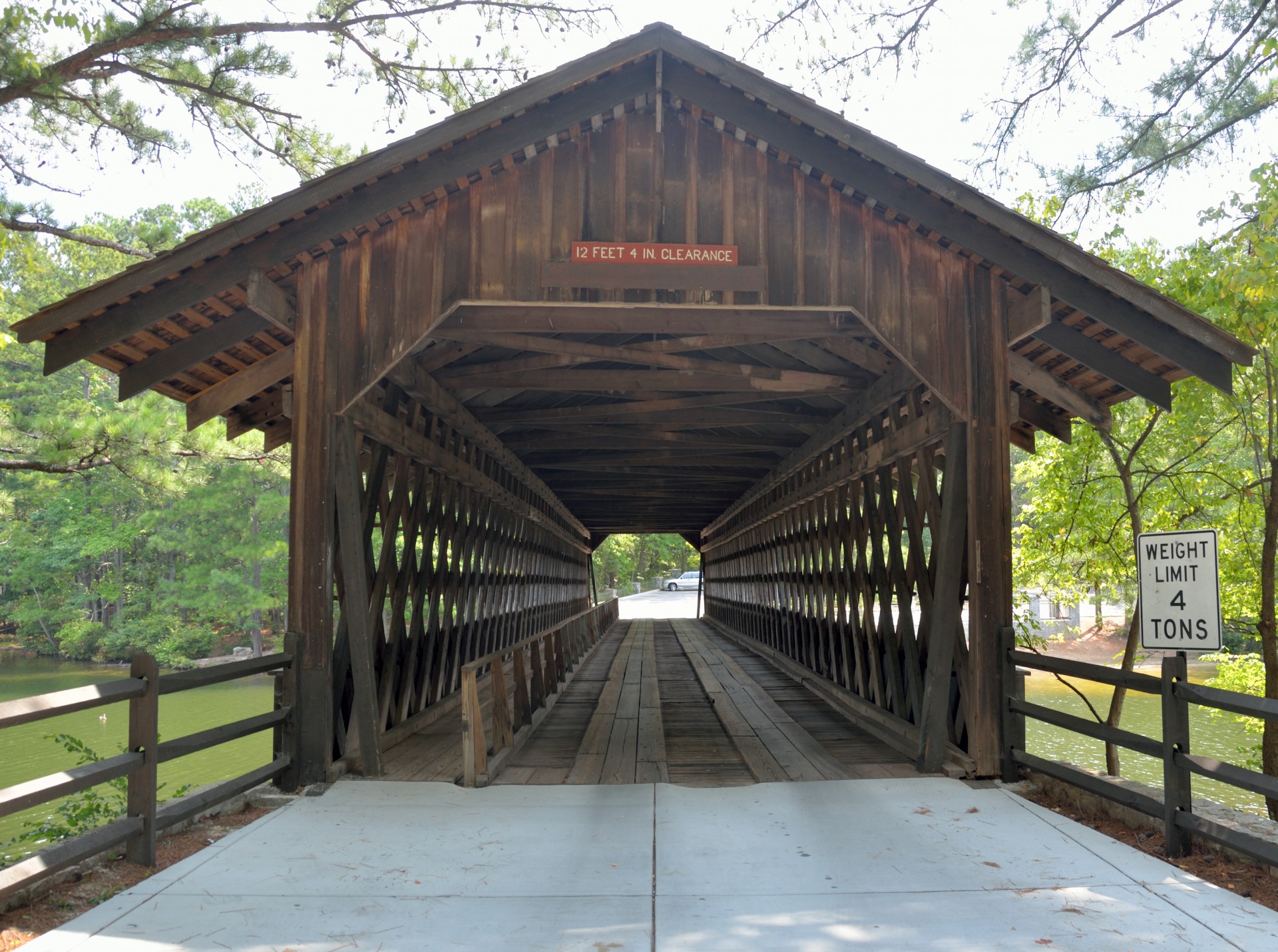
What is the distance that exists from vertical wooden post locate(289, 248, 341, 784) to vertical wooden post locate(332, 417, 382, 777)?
4.7 inches

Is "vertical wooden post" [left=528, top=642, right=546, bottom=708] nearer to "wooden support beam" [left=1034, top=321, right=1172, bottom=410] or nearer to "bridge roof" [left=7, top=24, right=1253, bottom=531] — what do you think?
"bridge roof" [left=7, top=24, right=1253, bottom=531]

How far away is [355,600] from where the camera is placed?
5.98 m

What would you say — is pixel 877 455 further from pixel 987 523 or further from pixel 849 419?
pixel 987 523

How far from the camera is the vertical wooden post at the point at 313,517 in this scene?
5.69 meters

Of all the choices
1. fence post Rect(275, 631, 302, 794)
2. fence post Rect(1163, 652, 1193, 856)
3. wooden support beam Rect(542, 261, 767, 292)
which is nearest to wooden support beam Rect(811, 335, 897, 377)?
wooden support beam Rect(542, 261, 767, 292)

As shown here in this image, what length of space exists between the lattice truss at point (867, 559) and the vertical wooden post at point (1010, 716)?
0.36 metres

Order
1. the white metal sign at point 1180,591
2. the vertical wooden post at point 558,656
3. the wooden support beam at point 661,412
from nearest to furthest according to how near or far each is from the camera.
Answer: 1. the white metal sign at point 1180,591
2. the wooden support beam at point 661,412
3. the vertical wooden post at point 558,656

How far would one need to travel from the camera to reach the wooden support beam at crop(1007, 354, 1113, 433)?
6.70 m

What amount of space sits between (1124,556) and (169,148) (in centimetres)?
1191

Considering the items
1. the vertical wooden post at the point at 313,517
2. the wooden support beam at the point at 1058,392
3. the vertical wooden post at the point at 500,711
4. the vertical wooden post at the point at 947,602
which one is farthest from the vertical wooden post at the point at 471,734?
the wooden support beam at the point at 1058,392

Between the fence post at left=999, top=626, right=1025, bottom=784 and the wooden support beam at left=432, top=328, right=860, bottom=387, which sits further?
the wooden support beam at left=432, top=328, right=860, bottom=387

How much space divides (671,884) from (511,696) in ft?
20.2

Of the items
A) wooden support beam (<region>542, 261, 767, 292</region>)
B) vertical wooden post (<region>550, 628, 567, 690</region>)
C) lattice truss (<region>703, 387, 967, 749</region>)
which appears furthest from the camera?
vertical wooden post (<region>550, 628, 567, 690</region>)

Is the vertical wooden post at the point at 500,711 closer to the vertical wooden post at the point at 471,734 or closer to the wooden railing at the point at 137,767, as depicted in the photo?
the vertical wooden post at the point at 471,734
